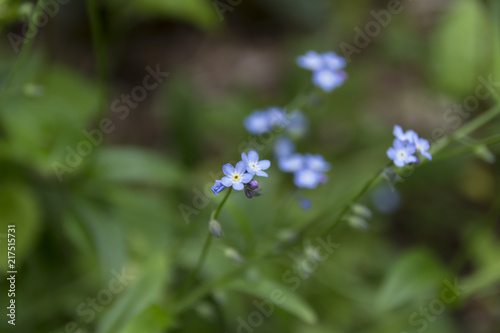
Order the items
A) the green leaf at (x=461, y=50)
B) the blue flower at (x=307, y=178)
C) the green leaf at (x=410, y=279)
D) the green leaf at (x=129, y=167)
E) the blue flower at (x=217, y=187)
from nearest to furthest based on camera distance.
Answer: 1. the blue flower at (x=217, y=187)
2. the blue flower at (x=307, y=178)
3. the green leaf at (x=410, y=279)
4. the green leaf at (x=129, y=167)
5. the green leaf at (x=461, y=50)

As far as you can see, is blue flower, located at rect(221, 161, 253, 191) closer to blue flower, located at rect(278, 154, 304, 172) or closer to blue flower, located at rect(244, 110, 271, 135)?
blue flower, located at rect(278, 154, 304, 172)

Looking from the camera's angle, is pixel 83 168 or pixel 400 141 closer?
pixel 400 141

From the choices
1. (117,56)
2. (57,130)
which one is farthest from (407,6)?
(57,130)

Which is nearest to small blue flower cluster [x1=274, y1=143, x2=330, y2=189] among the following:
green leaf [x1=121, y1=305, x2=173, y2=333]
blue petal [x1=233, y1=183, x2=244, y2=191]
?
blue petal [x1=233, y1=183, x2=244, y2=191]

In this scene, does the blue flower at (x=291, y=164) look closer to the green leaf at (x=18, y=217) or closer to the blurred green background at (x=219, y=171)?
the blurred green background at (x=219, y=171)

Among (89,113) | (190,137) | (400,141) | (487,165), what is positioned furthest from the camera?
(487,165)

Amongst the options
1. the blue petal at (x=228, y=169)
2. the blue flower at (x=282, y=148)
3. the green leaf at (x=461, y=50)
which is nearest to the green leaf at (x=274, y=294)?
the blue flower at (x=282, y=148)

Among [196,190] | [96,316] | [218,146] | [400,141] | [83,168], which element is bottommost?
[96,316]

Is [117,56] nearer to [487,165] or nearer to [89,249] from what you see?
[89,249]
